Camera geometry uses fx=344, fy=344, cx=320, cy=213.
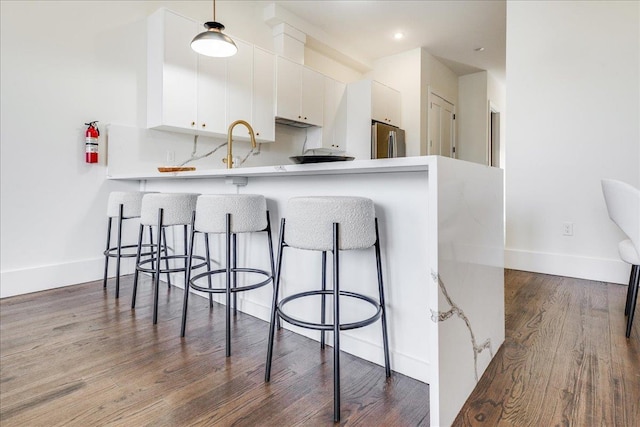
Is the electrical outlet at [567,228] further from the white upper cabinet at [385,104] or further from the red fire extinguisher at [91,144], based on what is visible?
the red fire extinguisher at [91,144]

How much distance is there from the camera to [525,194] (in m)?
3.12

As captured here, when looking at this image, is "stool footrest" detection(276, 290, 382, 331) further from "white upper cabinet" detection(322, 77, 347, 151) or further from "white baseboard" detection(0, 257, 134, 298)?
"white upper cabinet" detection(322, 77, 347, 151)

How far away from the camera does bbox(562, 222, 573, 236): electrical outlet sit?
2912 mm

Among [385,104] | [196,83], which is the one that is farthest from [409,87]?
[196,83]

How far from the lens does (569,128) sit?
114 inches

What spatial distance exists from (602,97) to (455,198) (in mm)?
2547

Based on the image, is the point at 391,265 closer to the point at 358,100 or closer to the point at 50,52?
the point at 50,52

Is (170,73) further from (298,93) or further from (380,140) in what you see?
(380,140)

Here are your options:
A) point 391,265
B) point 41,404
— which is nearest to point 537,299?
point 391,265

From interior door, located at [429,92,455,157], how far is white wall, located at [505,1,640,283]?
7.15 feet

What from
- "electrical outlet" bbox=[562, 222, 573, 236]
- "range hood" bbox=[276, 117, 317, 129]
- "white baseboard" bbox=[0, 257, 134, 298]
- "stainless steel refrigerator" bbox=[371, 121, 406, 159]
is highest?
"range hood" bbox=[276, 117, 317, 129]

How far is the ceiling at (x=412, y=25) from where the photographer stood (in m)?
3.87

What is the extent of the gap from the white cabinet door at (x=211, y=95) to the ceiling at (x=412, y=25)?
1280 millimetres

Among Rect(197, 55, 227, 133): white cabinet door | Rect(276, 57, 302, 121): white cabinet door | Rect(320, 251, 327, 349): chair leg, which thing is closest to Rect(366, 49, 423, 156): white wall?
Rect(276, 57, 302, 121): white cabinet door
